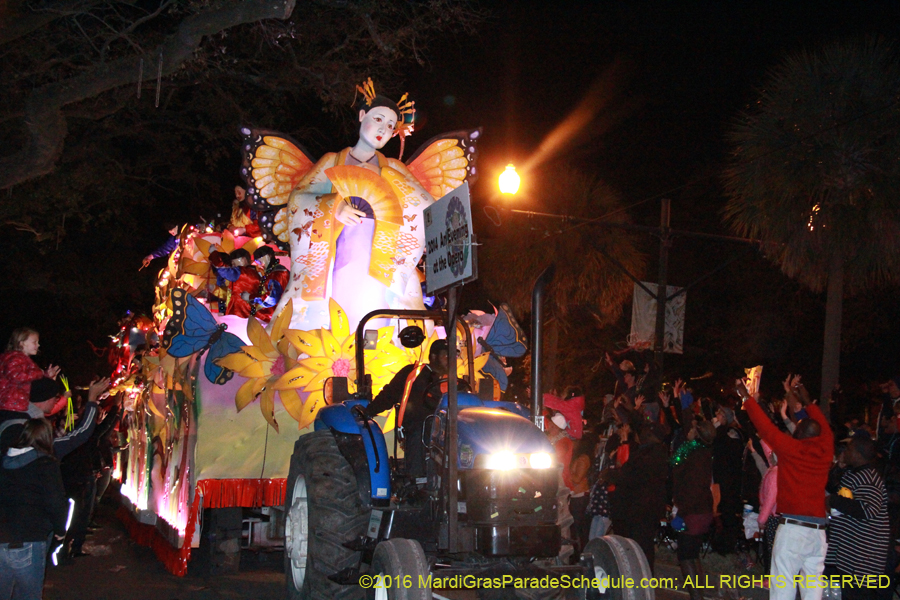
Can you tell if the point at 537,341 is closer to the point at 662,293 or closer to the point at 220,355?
the point at 220,355

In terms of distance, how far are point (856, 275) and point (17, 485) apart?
11.1m

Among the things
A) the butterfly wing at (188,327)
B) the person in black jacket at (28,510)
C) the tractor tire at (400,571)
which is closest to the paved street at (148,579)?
the butterfly wing at (188,327)

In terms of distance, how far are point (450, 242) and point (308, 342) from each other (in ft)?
14.2

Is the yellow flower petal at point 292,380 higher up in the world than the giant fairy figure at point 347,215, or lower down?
lower down

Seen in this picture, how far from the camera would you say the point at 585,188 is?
769 inches

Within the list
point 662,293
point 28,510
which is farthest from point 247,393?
point 662,293

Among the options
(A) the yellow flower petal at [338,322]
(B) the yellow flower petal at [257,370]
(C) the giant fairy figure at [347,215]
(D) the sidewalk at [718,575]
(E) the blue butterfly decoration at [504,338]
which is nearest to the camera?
(D) the sidewalk at [718,575]

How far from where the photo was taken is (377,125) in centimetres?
1032

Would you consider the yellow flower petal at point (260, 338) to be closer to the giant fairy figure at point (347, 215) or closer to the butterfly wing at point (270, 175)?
the giant fairy figure at point (347, 215)

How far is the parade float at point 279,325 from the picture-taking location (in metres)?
9.07

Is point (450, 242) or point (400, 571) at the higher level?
point (450, 242)

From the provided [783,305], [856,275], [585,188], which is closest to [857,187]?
[856,275]

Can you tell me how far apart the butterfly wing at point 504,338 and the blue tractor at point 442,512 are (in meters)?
2.49

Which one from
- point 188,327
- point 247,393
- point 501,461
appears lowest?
point 501,461
